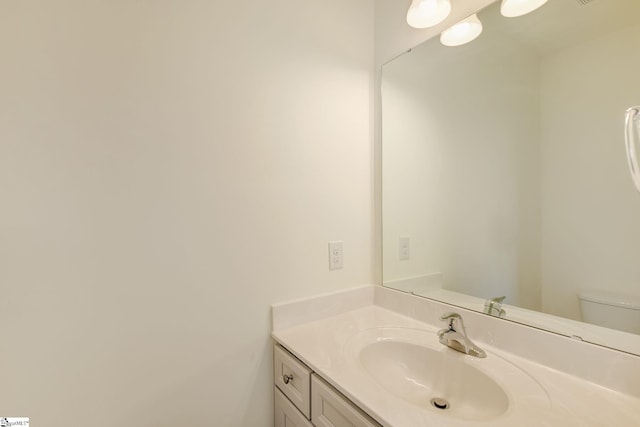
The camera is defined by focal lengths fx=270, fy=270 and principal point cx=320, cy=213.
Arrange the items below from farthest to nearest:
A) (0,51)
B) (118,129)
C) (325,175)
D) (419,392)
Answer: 1. (325,175)
2. (419,392)
3. (118,129)
4. (0,51)

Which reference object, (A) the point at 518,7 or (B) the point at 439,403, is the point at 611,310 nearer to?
(B) the point at 439,403

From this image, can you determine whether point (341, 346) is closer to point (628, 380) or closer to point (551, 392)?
point (551, 392)

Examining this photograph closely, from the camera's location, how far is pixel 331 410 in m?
0.78

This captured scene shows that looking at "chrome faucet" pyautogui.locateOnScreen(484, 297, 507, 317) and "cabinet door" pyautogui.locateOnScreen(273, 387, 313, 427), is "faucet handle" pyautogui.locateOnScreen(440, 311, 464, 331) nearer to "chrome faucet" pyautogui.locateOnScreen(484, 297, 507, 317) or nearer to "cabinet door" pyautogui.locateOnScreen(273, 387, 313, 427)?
"chrome faucet" pyautogui.locateOnScreen(484, 297, 507, 317)

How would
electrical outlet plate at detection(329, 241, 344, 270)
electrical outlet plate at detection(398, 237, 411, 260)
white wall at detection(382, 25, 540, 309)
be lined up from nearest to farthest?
white wall at detection(382, 25, 540, 309)
electrical outlet plate at detection(329, 241, 344, 270)
electrical outlet plate at detection(398, 237, 411, 260)

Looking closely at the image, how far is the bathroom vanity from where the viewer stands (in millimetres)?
647

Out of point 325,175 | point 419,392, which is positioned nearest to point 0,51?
point 325,175

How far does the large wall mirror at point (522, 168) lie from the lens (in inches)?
31.0

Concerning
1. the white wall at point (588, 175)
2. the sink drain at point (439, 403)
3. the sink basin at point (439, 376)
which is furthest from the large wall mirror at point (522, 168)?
the sink drain at point (439, 403)

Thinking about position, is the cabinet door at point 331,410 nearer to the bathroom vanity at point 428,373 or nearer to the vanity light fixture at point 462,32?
the bathroom vanity at point 428,373

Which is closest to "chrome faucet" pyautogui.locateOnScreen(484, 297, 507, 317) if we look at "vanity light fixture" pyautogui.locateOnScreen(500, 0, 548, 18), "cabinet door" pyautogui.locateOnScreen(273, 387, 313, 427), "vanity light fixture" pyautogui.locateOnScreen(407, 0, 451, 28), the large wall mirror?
the large wall mirror

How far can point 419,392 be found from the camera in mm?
923

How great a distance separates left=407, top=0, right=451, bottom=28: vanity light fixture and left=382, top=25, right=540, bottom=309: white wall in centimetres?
12

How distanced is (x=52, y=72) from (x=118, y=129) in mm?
197
